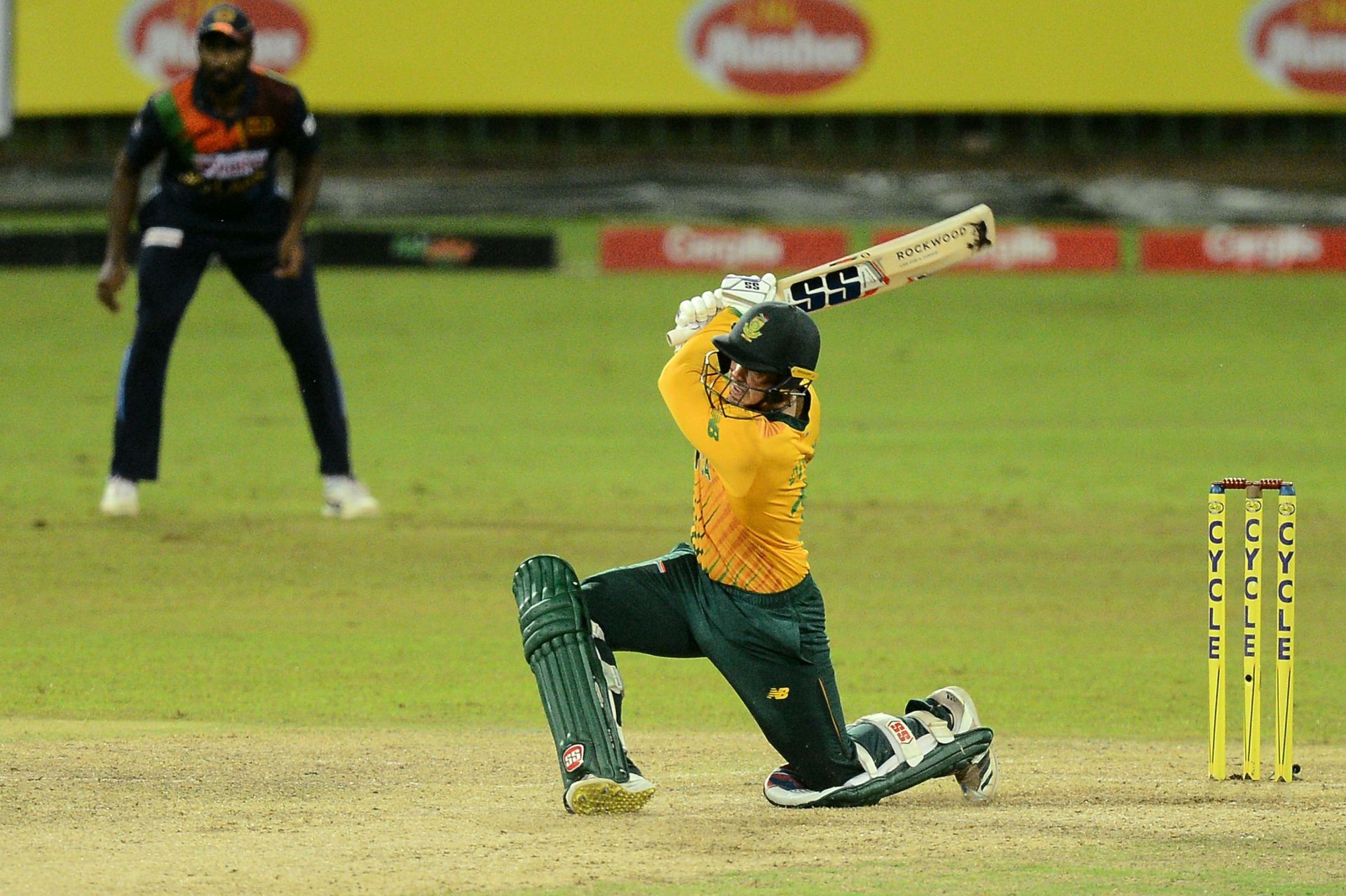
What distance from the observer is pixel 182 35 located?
72.1 feet

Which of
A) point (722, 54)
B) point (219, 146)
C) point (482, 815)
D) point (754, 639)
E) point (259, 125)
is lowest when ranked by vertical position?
point (482, 815)

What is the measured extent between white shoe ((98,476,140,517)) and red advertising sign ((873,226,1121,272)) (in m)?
13.1

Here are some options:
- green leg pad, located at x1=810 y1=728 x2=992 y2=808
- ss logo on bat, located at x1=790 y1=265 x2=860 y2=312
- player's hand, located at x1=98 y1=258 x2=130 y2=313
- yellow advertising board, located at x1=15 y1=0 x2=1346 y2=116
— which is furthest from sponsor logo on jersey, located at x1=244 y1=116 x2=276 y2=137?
yellow advertising board, located at x1=15 y1=0 x2=1346 y2=116

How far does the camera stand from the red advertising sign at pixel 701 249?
856 inches

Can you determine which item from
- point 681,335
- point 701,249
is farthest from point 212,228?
point 701,249

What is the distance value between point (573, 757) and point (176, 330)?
5.54 meters

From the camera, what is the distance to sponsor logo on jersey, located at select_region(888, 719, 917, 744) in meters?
5.52

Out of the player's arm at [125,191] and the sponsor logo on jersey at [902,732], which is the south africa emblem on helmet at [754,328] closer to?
the sponsor logo on jersey at [902,732]

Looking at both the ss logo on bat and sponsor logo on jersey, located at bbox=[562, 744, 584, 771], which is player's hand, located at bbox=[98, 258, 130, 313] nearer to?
the ss logo on bat

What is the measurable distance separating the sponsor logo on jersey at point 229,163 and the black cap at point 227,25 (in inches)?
21.4

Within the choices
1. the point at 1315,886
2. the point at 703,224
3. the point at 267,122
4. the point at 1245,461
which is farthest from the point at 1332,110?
the point at 1315,886

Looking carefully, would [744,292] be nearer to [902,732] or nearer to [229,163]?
[902,732]

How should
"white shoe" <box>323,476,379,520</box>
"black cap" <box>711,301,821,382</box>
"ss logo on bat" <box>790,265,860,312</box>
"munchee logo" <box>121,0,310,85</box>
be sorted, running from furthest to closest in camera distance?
"munchee logo" <box>121,0,310,85</box>, "white shoe" <box>323,476,379,520</box>, "ss logo on bat" <box>790,265,860,312</box>, "black cap" <box>711,301,821,382</box>

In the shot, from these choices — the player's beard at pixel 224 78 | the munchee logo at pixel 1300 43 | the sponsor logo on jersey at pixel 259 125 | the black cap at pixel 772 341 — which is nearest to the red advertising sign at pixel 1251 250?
the munchee logo at pixel 1300 43
